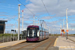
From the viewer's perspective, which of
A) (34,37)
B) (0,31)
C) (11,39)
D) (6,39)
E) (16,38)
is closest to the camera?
(34,37)

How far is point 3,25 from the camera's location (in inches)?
2581

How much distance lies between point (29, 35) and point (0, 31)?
43.7 metres

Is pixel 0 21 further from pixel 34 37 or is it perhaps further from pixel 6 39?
pixel 34 37

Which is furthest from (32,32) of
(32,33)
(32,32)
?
(32,33)

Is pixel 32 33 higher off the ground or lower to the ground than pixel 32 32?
lower

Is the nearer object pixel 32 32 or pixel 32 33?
pixel 32 33

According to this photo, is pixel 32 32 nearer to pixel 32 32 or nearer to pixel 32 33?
pixel 32 32

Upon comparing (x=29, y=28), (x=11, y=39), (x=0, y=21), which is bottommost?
(x=11, y=39)

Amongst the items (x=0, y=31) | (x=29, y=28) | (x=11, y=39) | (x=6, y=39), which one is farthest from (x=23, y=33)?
(x=0, y=31)

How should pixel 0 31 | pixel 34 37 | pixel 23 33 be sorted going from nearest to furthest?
pixel 34 37, pixel 23 33, pixel 0 31

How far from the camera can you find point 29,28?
81.9ft

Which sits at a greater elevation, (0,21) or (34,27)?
(0,21)

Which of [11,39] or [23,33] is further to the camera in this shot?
[23,33]

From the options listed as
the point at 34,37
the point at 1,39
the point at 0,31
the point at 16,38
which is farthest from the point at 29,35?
the point at 0,31
